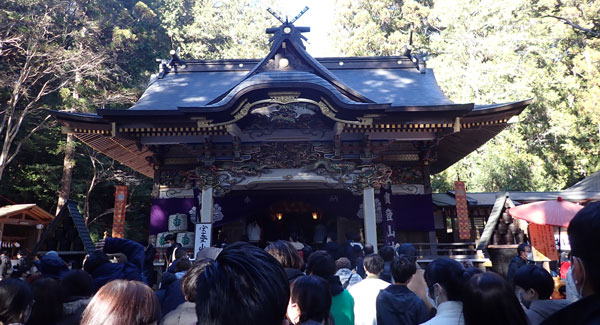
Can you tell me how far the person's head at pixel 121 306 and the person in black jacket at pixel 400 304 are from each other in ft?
6.25

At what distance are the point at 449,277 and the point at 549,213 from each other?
3.78 m

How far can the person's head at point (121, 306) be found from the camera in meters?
1.54

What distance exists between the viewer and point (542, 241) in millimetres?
5840

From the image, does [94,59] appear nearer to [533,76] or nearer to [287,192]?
[287,192]

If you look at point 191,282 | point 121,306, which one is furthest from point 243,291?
point 191,282

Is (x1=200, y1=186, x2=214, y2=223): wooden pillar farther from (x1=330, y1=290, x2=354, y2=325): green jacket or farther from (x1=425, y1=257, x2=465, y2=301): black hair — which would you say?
(x1=425, y1=257, x2=465, y2=301): black hair

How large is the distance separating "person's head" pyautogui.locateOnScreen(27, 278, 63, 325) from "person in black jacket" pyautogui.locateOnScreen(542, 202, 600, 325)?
2.68 meters

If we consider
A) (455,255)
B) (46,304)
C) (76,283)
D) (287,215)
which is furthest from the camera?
(287,215)

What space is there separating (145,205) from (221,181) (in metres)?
11.6

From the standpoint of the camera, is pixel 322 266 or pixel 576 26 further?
pixel 576 26

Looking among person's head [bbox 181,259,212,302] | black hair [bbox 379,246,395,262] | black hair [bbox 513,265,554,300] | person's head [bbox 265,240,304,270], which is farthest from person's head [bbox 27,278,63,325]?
black hair [bbox 379,246,395,262]

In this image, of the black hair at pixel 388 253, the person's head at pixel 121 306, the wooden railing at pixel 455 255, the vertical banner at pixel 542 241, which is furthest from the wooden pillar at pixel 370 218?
the person's head at pixel 121 306

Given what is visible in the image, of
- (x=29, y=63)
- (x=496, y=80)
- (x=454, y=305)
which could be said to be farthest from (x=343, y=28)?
(x=454, y=305)

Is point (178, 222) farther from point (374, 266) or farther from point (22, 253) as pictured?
point (22, 253)
